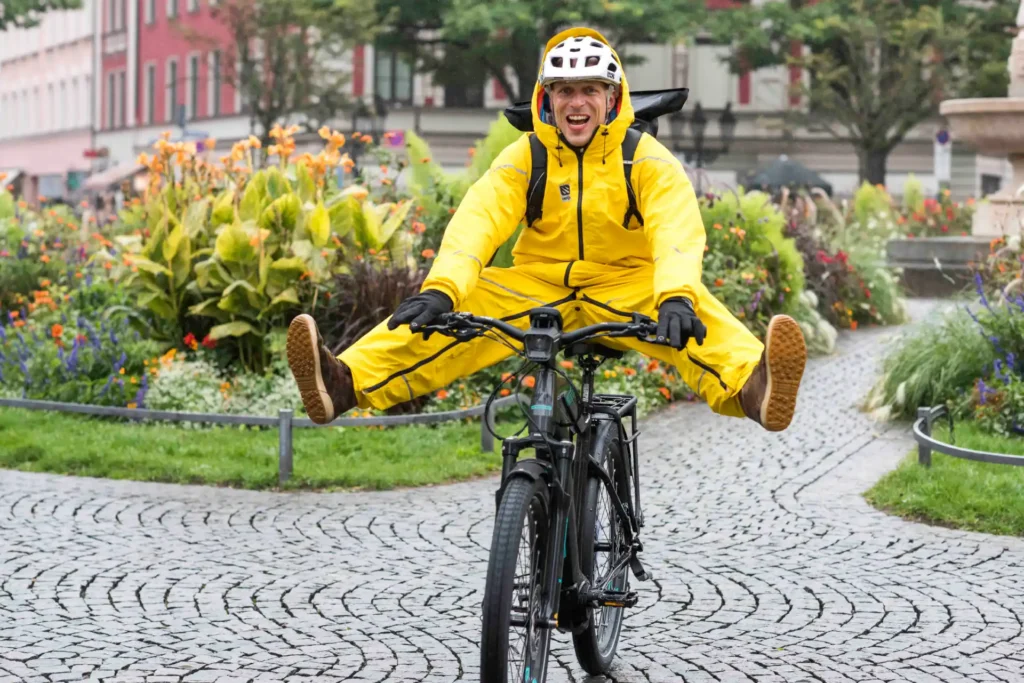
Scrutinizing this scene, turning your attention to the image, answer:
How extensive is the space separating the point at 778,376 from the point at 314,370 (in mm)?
1393

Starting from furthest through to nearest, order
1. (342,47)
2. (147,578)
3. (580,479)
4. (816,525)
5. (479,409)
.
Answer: (342,47) → (479,409) → (816,525) → (147,578) → (580,479)

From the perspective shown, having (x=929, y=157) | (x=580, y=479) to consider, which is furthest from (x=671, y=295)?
(x=929, y=157)

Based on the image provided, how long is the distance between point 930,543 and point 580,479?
3.08 meters

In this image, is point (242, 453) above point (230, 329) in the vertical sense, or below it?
below

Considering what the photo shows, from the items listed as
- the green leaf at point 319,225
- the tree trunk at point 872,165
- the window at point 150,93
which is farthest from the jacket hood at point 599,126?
the window at point 150,93

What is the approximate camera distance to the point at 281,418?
935 centimetres

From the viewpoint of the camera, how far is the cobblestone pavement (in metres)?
5.86

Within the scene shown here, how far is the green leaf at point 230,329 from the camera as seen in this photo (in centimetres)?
1137

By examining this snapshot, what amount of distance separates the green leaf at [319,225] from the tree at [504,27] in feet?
115

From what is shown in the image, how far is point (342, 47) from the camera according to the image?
45125 millimetres

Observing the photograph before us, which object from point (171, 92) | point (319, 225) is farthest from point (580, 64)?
point (171, 92)

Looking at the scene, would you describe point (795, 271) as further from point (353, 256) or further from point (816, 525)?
point (816, 525)

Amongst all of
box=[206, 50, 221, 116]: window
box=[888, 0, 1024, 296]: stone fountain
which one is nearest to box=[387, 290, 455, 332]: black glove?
box=[888, 0, 1024, 296]: stone fountain

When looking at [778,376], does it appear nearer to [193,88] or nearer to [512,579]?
[512,579]
